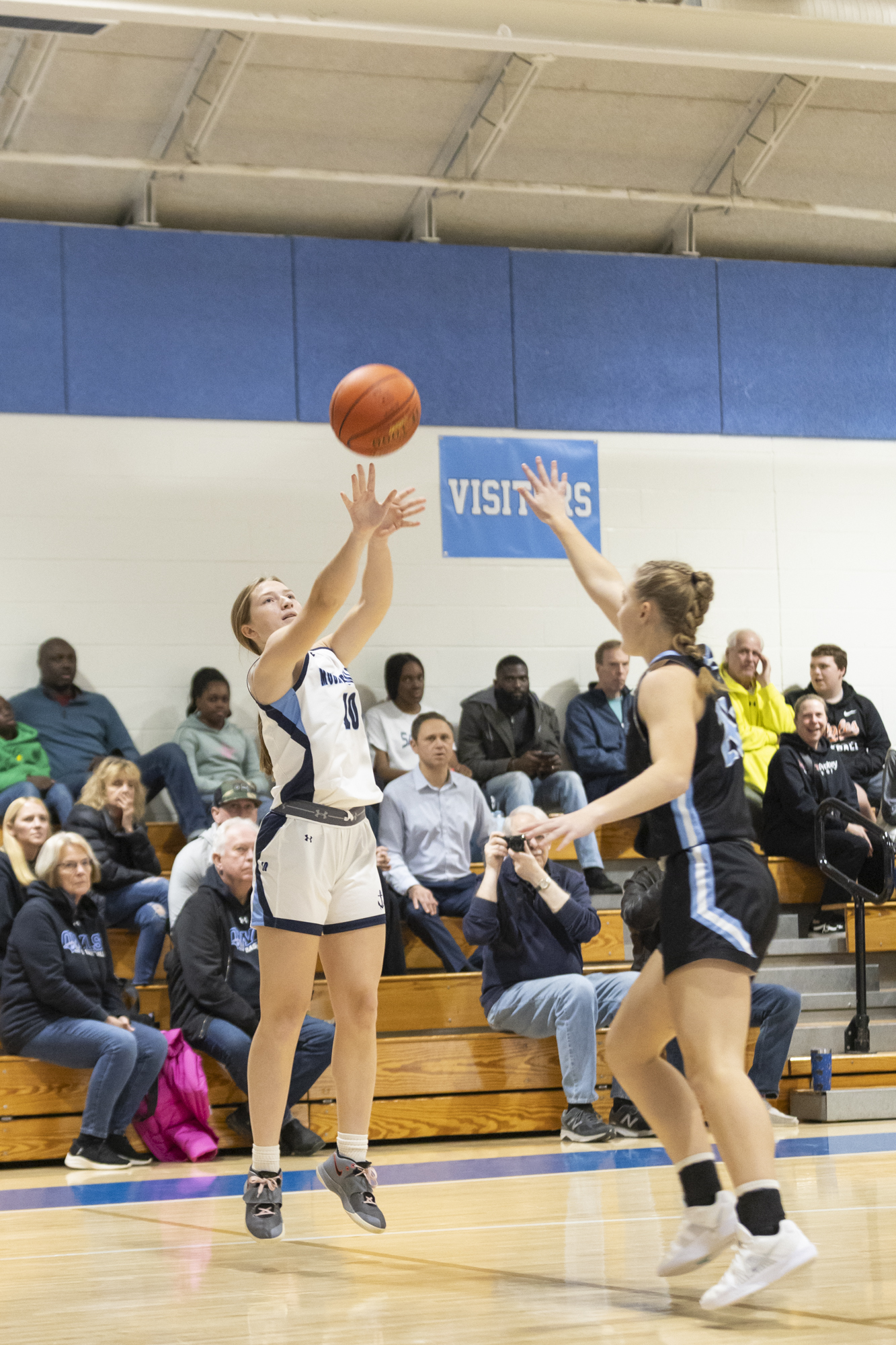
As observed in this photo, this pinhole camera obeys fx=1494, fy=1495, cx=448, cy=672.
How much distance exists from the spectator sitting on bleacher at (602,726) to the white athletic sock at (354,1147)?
4.89 m

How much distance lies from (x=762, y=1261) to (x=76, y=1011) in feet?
12.2

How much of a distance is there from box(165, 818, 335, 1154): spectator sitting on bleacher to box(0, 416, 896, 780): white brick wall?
288 centimetres

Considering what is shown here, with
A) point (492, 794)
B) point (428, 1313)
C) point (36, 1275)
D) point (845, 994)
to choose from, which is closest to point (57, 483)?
point (492, 794)

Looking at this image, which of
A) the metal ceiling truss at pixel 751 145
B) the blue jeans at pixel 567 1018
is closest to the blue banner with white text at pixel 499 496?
the metal ceiling truss at pixel 751 145

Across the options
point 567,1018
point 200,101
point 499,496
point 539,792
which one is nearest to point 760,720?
point 539,792

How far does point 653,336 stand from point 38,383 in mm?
4006

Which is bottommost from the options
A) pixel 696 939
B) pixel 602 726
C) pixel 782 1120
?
pixel 782 1120

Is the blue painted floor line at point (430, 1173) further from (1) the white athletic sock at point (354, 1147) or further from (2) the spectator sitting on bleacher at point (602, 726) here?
(2) the spectator sitting on bleacher at point (602, 726)

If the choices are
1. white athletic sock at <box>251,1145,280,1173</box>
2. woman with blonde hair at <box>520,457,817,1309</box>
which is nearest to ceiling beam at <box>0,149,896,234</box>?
woman with blonde hair at <box>520,457,817,1309</box>

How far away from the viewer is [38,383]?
887 cm

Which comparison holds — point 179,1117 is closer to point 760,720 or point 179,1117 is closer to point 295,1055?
point 295,1055

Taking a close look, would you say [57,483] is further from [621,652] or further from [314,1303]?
[314,1303]

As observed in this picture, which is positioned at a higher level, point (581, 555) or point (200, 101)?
point (200, 101)

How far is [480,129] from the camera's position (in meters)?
9.18
